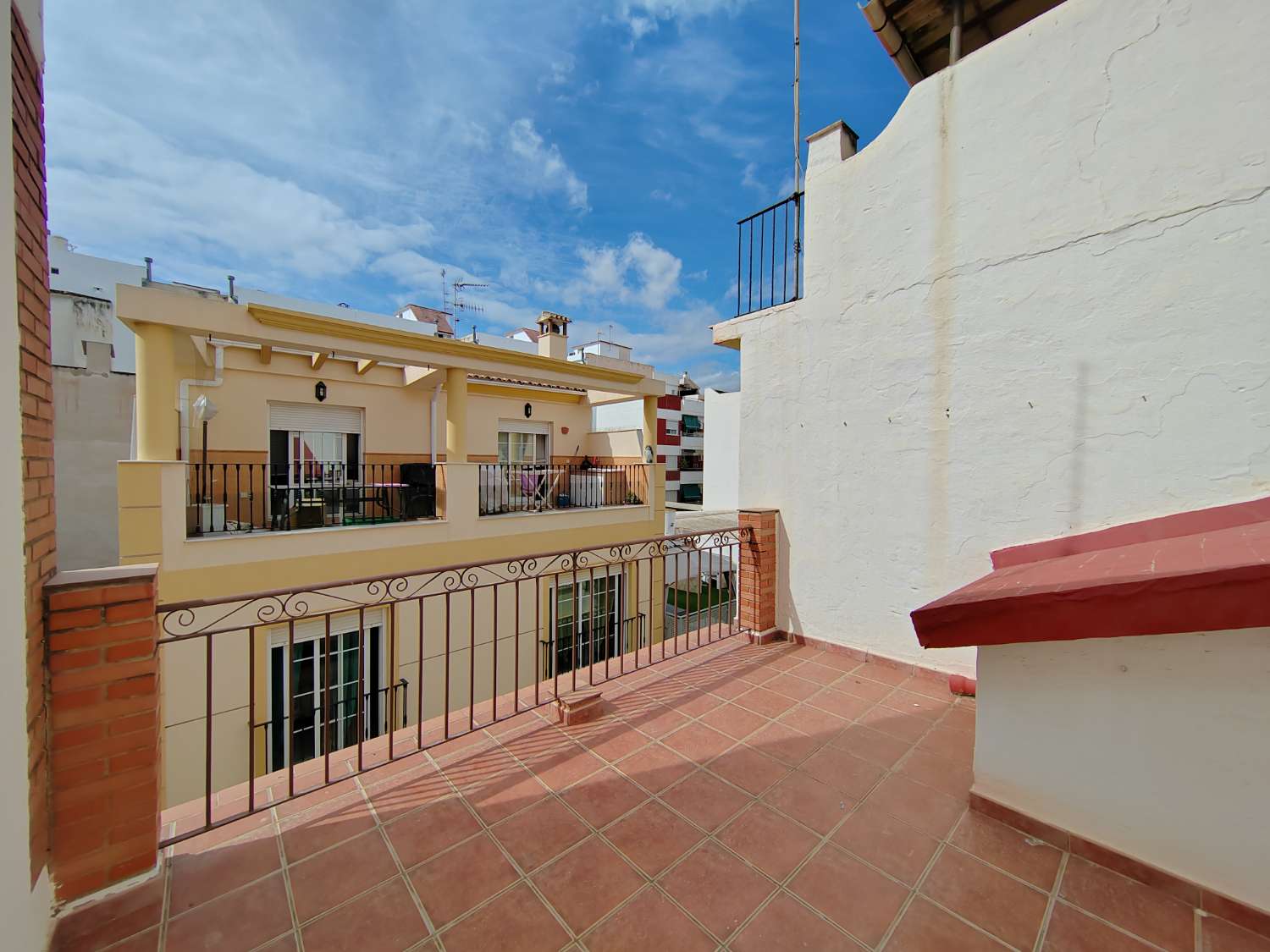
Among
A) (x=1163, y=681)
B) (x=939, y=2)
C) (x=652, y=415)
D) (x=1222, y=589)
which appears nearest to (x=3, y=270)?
(x=1222, y=589)

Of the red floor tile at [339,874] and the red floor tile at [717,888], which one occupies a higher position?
the red floor tile at [717,888]

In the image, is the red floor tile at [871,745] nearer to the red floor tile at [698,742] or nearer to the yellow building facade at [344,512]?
the red floor tile at [698,742]

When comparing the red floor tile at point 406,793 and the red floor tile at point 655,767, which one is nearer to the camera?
the red floor tile at point 406,793

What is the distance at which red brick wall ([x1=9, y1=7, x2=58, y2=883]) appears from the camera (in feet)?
5.23

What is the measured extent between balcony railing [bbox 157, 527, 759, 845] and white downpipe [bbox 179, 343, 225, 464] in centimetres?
299

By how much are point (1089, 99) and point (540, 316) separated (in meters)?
11.0

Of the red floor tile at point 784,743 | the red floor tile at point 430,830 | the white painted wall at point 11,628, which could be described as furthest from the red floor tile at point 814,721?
the white painted wall at point 11,628

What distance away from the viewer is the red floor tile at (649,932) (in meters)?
1.64

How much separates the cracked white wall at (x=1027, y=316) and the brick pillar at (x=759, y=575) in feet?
0.50

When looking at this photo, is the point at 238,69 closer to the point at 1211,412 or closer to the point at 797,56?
the point at 797,56

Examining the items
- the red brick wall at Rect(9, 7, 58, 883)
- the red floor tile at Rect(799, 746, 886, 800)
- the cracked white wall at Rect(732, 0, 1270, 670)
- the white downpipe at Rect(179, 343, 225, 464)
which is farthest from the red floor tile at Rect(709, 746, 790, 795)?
the white downpipe at Rect(179, 343, 225, 464)

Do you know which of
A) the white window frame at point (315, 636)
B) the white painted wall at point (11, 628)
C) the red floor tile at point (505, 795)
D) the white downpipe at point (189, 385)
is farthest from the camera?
the white downpipe at point (189, 385)

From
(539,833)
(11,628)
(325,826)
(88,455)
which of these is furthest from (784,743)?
(88,455)

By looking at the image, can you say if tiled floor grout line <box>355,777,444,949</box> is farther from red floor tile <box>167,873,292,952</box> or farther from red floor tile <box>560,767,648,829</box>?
red floor tile <box>560,767,648,829</box>
